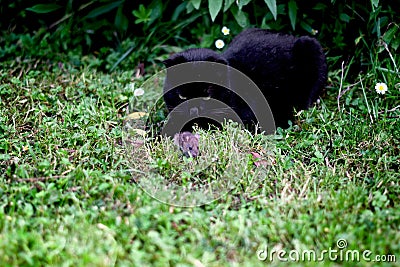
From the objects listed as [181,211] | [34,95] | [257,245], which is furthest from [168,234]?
[34,95]

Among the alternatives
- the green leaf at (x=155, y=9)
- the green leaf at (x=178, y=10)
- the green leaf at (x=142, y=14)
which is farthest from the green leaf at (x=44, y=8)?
the green leaf at (x=178, y=10)

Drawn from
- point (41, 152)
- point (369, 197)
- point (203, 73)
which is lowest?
point (369, 197)

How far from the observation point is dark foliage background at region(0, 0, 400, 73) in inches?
170

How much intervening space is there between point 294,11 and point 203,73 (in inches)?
50.2

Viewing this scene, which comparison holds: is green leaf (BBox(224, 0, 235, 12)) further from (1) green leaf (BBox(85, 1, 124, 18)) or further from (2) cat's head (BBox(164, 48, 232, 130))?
(1) green leaf (BBox(85, 1, 124, 18))

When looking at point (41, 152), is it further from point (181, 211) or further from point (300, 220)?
point (300, 220)

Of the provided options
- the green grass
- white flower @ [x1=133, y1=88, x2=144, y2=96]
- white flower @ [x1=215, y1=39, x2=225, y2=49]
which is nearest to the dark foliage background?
white flower @ [x1=215, y1=39, x2=225, y2=49]

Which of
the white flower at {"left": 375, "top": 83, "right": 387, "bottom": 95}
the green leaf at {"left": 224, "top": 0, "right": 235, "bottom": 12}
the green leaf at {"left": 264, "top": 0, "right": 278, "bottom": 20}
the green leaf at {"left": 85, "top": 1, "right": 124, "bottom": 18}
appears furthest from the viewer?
the green leaf at {"left": 85, "top": 1, "right": 124, "bottom": 18}

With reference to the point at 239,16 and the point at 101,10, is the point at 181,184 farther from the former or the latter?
the point at 101,10

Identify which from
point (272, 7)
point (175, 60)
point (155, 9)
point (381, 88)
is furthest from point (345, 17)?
point (155, 9)

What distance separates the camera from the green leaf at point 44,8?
15.8ft

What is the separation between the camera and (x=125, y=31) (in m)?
5.05

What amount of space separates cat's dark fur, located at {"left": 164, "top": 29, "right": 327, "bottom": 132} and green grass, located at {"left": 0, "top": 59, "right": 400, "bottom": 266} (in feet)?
0.63

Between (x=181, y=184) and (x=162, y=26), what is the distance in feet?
7.52
